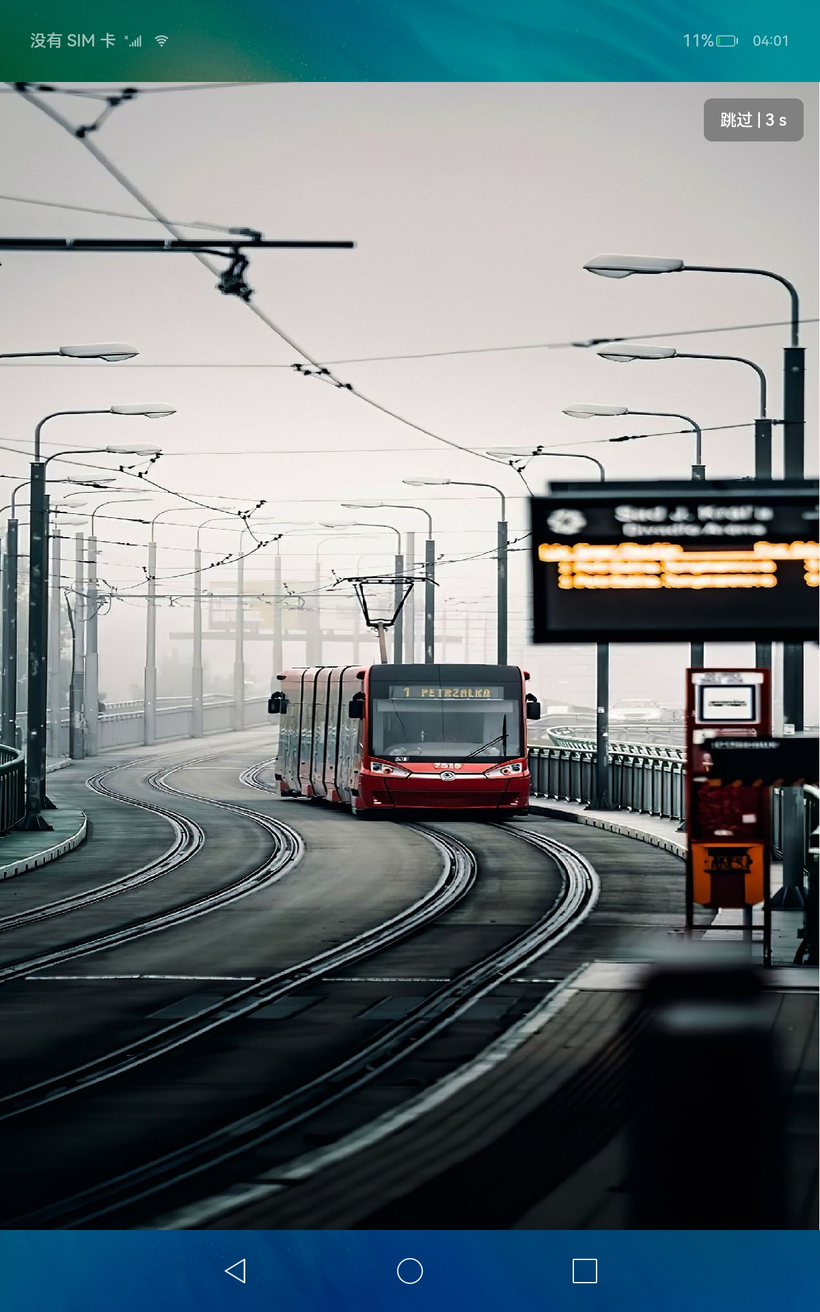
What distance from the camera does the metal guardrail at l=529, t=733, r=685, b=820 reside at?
98.2ft

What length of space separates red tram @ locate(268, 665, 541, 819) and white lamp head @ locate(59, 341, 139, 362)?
33.7 ft

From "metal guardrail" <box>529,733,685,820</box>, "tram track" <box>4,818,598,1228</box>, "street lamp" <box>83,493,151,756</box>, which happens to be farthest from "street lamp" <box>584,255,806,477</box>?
"street lamp" <box>83,493,151,756</box>

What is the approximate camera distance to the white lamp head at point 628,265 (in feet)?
35.2

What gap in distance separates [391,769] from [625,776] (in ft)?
16.5

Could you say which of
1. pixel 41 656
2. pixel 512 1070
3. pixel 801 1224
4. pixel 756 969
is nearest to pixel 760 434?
pixel 756 969

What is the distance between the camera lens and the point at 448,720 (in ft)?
94.9

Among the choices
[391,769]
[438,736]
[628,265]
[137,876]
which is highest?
[628,265]

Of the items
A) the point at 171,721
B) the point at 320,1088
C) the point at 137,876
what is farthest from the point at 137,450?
the point at 171,721

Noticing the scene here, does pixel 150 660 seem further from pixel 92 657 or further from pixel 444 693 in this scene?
pixel 444 693

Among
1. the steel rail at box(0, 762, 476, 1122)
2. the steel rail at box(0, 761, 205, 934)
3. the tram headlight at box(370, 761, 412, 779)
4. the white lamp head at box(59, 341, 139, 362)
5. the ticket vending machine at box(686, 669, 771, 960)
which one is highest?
the white lamp head at box(59, 341, 139, 362)

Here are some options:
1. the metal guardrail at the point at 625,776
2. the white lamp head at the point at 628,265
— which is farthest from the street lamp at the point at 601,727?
the white lamp head at the point at 628,265

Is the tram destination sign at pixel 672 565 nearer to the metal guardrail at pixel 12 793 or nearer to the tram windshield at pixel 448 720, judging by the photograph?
the metal guardrail at pixel 12 793

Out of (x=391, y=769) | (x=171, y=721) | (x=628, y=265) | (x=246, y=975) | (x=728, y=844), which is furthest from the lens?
(x=171, y=721)

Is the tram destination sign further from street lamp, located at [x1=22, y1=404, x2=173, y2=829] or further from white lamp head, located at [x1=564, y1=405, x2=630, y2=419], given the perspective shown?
street lamp, located at [x1=22, y1=404, x2=173, y2=829]
